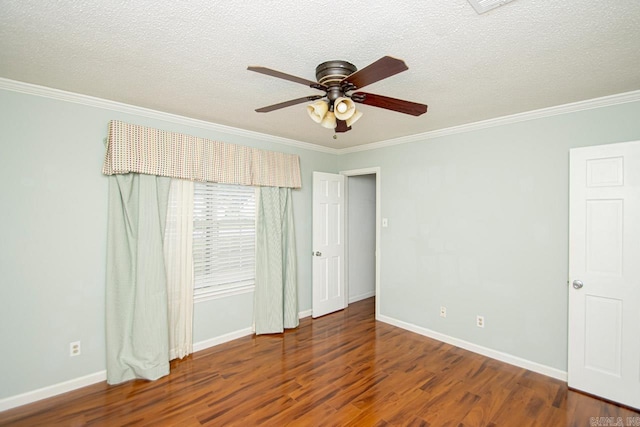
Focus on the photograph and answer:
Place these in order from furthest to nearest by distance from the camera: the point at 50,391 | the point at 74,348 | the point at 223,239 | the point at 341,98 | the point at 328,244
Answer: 1. the point at 328,244
2. the point at 223,239
3. the point at 74,348
4. the point at 50,391
5. the point at 341,98

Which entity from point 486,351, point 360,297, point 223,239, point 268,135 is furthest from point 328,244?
point 486,351

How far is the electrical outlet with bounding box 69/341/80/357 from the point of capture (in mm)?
2564

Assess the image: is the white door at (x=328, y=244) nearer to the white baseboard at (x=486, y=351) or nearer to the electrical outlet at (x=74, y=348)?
the white baseboard at (x=486, y=351)

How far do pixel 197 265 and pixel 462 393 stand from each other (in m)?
2.81

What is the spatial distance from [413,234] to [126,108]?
3.40 metres

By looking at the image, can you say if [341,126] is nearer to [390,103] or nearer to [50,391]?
[390,103]

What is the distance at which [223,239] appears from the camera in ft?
11.6

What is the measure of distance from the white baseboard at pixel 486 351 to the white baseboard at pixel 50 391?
322cm

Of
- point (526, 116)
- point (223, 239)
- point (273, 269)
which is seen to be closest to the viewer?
point (526, 116)

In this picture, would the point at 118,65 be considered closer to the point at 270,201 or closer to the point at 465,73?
the point at 270,201

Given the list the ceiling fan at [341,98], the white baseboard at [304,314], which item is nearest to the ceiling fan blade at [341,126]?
the ceiling fan at [341,98]

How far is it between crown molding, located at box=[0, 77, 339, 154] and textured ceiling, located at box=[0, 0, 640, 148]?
0.09 meters

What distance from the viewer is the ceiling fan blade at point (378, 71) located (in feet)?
4.47

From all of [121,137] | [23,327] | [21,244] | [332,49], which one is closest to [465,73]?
[332,49]
